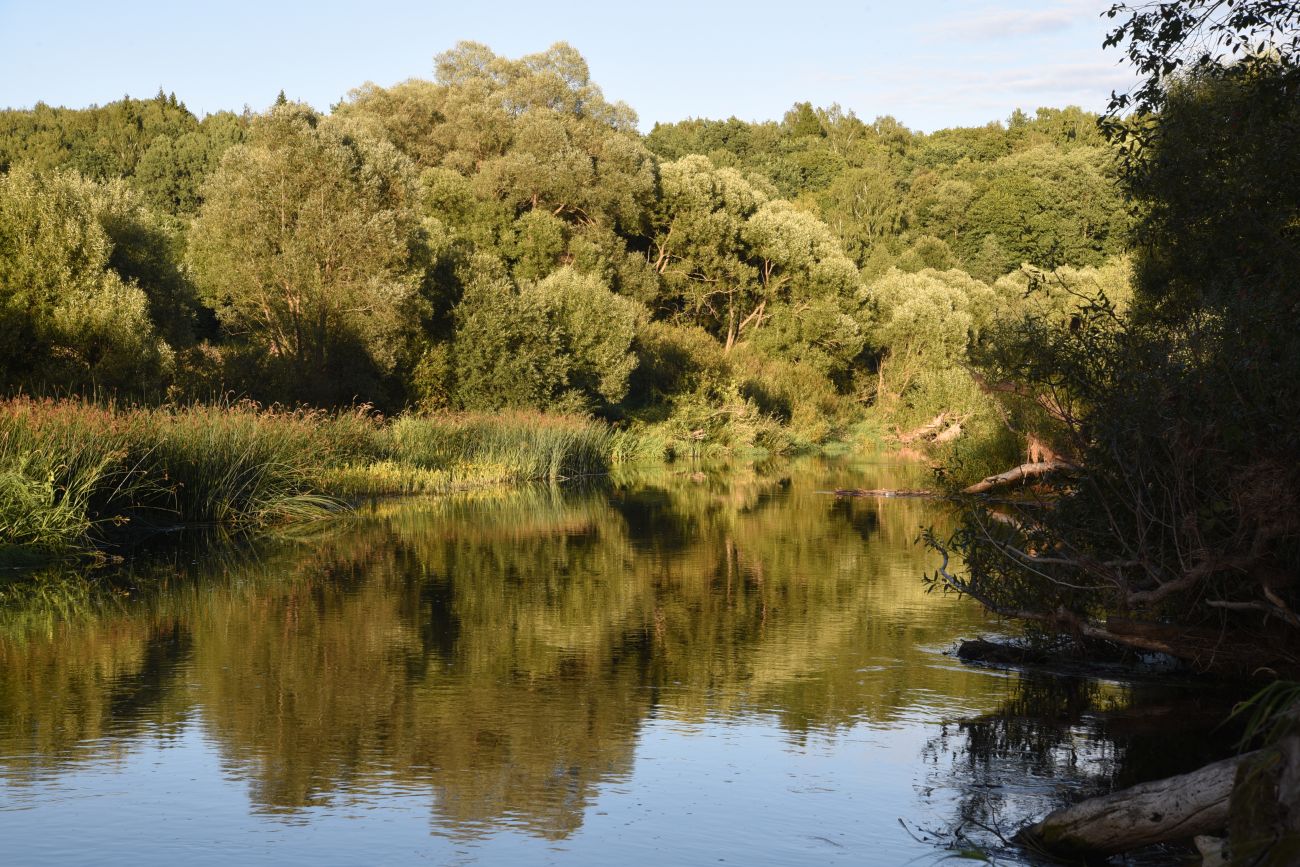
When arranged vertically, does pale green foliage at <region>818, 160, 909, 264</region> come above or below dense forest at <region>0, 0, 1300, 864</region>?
above

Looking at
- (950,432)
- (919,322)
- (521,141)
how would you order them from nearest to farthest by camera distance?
(950,432), (521,141), (919,322)

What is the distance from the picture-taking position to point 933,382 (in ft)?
136

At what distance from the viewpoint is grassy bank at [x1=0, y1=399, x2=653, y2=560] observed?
58.6ft

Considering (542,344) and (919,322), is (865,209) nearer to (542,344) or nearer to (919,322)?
(919,322)

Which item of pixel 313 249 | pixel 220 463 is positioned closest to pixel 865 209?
pixel 313 249

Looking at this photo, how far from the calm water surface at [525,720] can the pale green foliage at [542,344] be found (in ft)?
66.3

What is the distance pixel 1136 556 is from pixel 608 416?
Answer: 116ft

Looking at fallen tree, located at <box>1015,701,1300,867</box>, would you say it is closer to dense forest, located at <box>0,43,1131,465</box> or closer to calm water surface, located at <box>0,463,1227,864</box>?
calm water surface, located at <box>0,463,1227,864</box>

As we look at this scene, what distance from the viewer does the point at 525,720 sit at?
970cm

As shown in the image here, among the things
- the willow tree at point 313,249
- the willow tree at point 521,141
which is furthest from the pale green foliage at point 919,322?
the willow tree at point 313,249

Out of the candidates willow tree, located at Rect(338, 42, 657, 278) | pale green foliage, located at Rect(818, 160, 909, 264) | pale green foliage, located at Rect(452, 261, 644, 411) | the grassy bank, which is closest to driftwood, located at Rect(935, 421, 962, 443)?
pale green foliage, located at Rect(452, 261, 644, 411)

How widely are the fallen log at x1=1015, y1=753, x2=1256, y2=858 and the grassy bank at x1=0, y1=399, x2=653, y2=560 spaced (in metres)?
14.6

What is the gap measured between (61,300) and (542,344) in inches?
571

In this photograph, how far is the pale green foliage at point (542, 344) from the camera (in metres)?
37.9
